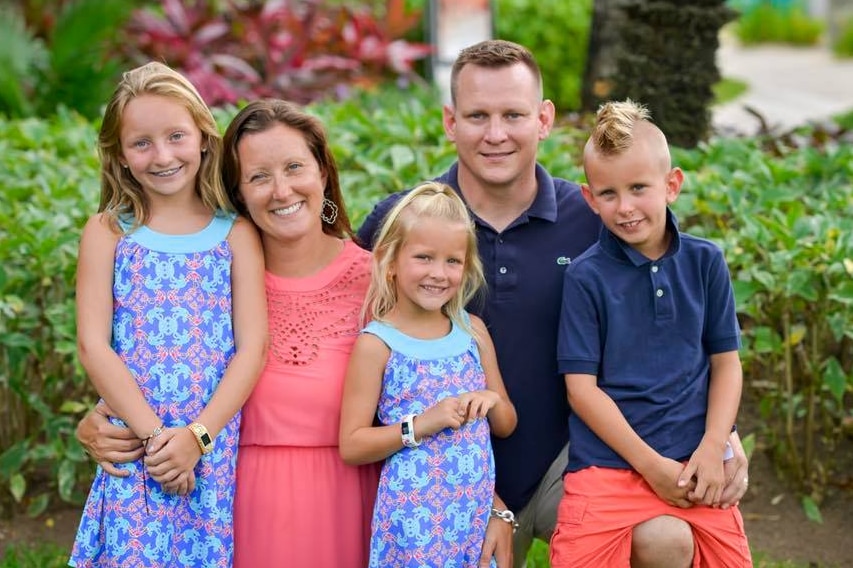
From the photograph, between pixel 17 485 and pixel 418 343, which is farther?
pixel 17 485

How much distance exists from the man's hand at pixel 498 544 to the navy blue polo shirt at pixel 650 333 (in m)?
0.26

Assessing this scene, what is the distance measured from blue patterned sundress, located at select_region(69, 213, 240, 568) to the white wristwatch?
0.46 m

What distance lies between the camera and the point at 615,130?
3.14 m

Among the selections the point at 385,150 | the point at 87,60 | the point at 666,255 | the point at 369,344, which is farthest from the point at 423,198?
the point at 87,60

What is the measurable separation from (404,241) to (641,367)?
2.33 feet

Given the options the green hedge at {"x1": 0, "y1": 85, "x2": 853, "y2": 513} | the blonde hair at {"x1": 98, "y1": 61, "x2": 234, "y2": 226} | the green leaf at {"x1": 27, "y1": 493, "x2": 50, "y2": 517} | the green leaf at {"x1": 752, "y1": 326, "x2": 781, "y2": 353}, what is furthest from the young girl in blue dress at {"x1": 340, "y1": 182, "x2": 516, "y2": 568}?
the green leaf at {"x1": 27, "y1": 493, "x2": 50, "y2": 517}

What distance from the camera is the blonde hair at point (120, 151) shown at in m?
3.24

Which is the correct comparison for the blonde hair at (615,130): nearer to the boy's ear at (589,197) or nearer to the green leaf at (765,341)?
the boy's ear at (589,197)

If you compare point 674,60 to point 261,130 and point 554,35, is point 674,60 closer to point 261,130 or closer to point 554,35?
point 261,130

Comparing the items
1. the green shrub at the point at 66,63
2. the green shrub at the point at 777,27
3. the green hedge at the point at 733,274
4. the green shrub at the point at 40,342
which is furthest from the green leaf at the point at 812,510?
the green shrub at the point at 777,27

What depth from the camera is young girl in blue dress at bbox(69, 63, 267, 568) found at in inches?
124

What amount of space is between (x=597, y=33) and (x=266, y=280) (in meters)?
4.05

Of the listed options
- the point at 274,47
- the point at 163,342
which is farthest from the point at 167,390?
the point at 274,47

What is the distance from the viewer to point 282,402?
3.29m
